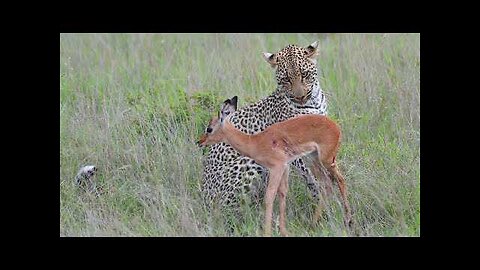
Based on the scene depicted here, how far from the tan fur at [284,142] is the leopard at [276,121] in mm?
457

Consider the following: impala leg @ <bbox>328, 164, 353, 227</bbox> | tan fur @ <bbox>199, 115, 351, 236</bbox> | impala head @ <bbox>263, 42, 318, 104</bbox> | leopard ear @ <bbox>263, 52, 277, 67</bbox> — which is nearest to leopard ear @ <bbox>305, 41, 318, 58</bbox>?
impala head @ <bbox>263, 42, 318, 104</bbox>

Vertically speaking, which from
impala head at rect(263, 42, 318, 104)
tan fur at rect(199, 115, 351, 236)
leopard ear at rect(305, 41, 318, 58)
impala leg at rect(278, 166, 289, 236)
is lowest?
impala leg at rect(278, 166, 289, 236)

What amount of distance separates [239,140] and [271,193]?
66cm

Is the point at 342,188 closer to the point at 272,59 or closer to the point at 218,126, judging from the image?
the point at 218,126

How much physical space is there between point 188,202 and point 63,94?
354 cm

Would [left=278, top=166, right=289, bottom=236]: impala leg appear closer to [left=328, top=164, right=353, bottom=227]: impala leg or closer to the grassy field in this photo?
the grassy field

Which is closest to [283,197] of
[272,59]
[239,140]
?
[239,140]

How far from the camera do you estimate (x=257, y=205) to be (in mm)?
9734

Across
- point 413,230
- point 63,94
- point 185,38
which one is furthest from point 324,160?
point 185,38

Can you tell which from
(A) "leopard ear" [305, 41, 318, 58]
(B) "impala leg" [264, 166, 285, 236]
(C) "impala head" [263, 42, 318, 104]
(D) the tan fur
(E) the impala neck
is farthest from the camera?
(A) "leopard ear" [305, 41, 318, 58]

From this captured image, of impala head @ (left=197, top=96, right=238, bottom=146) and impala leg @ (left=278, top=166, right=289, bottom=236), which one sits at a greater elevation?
impala head @ (left=197, top=96, right=238, bottom=146)

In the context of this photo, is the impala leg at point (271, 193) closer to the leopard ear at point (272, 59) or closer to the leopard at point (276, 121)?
the leopard at point (276, 121)

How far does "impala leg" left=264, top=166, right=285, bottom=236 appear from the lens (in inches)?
352

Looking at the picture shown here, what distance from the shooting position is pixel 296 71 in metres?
9.58
